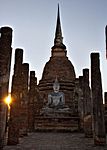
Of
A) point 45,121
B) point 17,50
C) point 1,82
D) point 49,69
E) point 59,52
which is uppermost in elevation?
point 59,52

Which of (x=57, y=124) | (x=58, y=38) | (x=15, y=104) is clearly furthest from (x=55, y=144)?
(x=58, y=38)

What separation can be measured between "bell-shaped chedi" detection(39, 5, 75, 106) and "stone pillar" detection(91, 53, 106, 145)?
1834 centimetres

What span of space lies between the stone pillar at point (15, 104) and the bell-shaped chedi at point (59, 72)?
18.7m

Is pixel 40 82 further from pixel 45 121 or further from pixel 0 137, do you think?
pixel 0 137

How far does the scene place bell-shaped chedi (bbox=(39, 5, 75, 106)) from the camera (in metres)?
29.9

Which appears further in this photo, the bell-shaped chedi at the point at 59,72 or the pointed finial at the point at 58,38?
the pointed finial at the point at 58,38

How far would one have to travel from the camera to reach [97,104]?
31.8 ft

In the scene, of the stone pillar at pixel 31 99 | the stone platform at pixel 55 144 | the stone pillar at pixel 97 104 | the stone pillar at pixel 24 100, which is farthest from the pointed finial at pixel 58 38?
the stone platform at pixel 55 144

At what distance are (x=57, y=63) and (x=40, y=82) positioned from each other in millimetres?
4726

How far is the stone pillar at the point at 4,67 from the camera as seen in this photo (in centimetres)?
699

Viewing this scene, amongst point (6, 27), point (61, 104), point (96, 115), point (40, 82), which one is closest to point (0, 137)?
point (6, 27)

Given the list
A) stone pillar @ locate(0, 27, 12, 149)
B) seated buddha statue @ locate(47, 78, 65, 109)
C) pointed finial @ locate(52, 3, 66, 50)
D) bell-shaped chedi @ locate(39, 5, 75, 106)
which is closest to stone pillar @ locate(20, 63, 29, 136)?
stone pillar @ locate(0, 27, 12, 149)

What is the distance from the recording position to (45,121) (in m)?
18.9

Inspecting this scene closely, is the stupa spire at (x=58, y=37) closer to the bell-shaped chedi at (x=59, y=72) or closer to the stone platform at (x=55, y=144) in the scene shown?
the bell-shaped chedi at (x=59, y=72)
